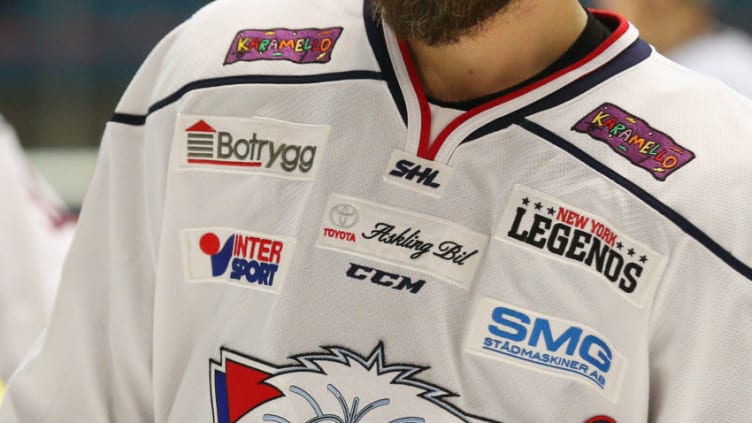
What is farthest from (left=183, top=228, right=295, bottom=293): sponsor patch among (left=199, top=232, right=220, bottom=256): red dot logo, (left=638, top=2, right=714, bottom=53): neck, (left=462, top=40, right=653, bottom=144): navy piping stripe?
(left=638, top=2, right=714, bottom=53): neck

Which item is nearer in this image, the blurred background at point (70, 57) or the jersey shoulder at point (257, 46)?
the jersey shoulder at point (257, 46)

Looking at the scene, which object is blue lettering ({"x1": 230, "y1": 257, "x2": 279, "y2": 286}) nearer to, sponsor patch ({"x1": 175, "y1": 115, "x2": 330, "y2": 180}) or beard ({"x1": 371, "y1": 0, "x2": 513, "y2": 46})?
sponsor patch ({"x1": 175, "y1": 115, "x2": 330, "y2": 180})

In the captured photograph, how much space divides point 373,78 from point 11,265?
1.27 meters

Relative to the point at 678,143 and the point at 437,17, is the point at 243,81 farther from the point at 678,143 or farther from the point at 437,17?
the point at 678,143

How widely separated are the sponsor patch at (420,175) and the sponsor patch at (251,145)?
0.09 meters

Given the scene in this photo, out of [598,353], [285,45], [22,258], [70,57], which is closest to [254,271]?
[285,45]

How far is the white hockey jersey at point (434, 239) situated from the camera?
1141mm

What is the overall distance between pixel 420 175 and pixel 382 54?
0.50 feet

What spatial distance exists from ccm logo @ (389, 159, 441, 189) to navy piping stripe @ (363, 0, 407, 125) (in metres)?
0.05

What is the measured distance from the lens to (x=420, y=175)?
47.5 inches

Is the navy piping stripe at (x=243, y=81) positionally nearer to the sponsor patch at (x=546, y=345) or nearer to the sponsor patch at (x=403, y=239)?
the sponsor patch at (x=403, y=239)

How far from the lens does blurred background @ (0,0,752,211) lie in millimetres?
4895

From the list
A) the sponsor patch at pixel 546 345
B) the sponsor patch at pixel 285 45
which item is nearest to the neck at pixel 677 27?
the sponsor patch at pixel 285 45

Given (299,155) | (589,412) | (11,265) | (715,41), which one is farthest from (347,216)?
(715,41)
